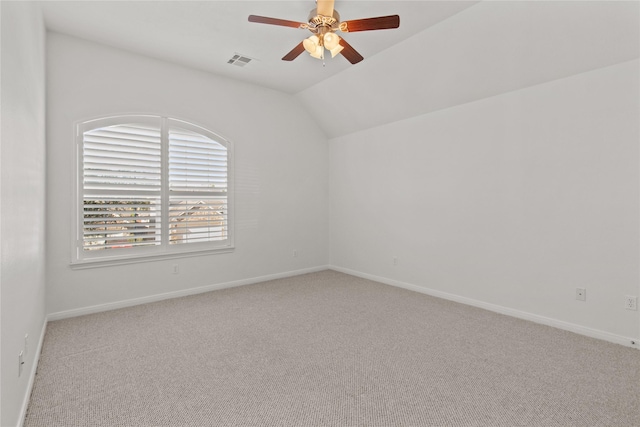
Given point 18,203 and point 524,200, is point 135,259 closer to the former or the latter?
point 18,203

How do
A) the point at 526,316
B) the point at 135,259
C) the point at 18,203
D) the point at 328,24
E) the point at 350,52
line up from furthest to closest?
the point at 135,259 → the point at 526,316 → the point at 350,52 → the point at 328,24 → the point at 18,203

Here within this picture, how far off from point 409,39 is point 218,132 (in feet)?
8.76

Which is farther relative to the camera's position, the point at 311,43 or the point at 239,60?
the point at 239,60

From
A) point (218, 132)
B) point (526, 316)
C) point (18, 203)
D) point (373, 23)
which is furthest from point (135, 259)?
point (526, 316)

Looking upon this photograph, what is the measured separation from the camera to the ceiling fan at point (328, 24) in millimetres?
2432

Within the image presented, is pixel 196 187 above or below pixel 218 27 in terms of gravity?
below

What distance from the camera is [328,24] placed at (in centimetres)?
259

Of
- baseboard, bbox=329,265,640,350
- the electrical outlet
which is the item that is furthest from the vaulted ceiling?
the electrical outlet

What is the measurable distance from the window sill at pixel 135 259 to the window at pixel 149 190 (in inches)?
0.5

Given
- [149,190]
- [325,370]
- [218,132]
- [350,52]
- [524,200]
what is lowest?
[325,370]

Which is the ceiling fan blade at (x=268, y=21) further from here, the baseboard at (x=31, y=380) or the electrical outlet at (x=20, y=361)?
the baseboard at (x=31, y=380)

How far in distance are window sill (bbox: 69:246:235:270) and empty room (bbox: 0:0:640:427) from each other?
0.08ft

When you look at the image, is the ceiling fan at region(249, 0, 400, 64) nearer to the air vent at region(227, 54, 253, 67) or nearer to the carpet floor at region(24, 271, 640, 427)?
the air vent at region(227, 54, 253, 67)

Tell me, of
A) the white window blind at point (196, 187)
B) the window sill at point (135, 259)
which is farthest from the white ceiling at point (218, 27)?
the window sill at point (135, 259)
